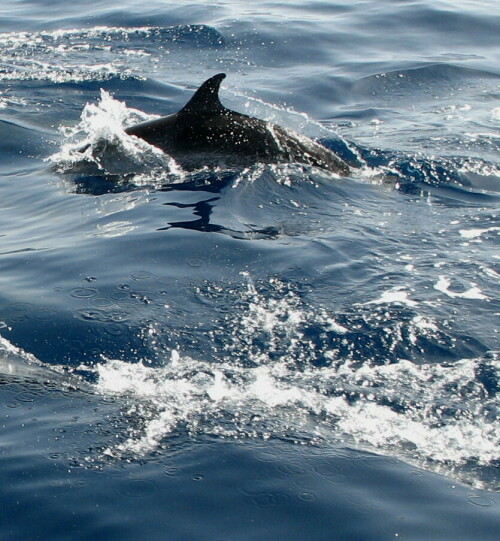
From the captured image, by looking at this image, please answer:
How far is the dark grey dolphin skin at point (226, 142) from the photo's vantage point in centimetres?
1073

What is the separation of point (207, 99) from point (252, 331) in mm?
4696

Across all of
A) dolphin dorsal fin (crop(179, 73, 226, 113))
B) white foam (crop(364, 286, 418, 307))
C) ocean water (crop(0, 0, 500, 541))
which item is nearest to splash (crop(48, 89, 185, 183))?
ocean water (crop(0, 0, 500, 541))

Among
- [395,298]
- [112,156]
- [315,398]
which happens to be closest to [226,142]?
[112,156]

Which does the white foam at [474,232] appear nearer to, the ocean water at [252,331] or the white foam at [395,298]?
the ocean water at [252,331]

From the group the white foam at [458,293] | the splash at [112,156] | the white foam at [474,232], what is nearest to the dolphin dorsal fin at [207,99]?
the splash at [112,156]

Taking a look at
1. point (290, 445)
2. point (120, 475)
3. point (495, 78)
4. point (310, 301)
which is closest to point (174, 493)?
point (120, 475)

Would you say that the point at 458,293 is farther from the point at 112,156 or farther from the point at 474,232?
the point at 112,156

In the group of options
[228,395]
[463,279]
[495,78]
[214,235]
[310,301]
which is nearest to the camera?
[228,395]

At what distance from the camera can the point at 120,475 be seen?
16.8 feet

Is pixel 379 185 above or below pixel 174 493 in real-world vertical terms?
above

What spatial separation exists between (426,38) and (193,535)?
54.2 ft

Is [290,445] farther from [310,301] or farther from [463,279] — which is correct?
[463,279]

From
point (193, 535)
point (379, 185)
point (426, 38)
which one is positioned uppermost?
point (426, 38)

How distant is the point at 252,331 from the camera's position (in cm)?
677
